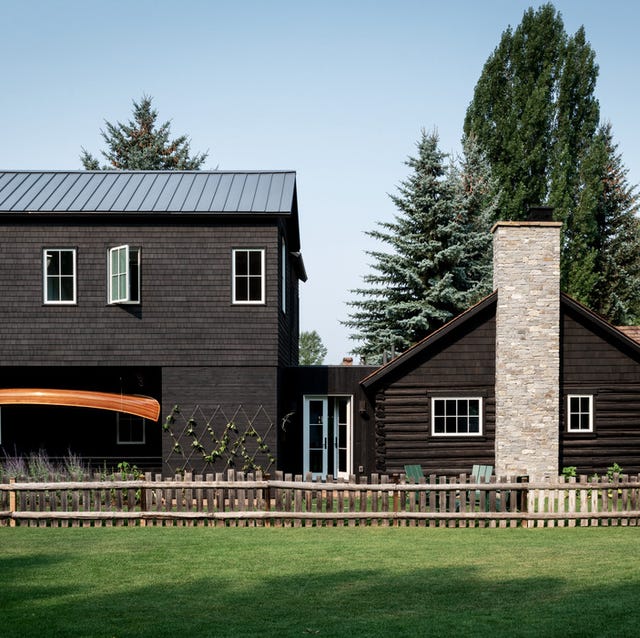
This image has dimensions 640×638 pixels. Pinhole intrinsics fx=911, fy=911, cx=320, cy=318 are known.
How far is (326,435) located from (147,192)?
7.92 meters

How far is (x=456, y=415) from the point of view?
22.8 m

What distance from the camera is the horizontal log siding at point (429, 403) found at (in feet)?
73.9

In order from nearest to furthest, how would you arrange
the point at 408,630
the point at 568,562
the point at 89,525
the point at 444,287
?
the point at 408,630 → the point at 568,562 → the point at 89,525 → the point at 444,287

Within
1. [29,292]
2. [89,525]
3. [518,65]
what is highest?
[518,65]

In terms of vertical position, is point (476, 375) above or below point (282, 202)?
below

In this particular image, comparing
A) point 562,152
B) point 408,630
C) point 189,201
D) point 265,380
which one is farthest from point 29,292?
point 562,152

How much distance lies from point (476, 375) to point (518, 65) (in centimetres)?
3245

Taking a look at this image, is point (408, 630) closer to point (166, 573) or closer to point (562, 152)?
point (166, 573)

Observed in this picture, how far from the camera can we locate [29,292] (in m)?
21.6

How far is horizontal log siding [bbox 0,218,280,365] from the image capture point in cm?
2138

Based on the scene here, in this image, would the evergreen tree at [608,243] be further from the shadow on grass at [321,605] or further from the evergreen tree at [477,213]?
the shadow on grass at [321,605]

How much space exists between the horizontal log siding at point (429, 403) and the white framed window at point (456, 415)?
0.60 feet

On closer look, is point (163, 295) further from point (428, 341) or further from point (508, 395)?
point (508, 395)

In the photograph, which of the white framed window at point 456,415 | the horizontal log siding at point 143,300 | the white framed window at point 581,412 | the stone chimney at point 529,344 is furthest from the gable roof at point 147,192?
the white framed window at point 581,412
